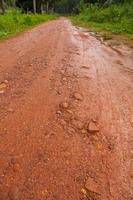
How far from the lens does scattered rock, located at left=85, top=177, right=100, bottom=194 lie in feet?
7.60

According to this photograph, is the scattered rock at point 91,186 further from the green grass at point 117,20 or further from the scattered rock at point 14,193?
the green grass at point 117,20

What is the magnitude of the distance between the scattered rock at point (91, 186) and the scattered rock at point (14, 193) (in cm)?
58

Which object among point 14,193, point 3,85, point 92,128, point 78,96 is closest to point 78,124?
point 92,128

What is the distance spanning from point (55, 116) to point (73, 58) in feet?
9.17

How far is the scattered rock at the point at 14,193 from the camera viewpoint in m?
2.18

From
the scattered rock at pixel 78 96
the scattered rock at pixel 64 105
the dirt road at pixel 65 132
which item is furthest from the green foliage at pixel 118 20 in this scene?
the scattered rock at pixel 64 105

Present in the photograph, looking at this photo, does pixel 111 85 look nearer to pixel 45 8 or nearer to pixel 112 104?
pixel 112 104

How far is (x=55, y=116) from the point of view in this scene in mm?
3311

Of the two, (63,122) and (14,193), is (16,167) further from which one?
(63,122)

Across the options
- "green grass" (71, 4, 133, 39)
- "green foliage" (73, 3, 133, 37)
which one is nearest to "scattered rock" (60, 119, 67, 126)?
"green grass" (71, 4, 133, 39)

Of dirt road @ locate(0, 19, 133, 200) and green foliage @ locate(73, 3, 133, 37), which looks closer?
dirt road @ locate(0, 19, 133, 200)

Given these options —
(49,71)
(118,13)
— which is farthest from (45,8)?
(49,71)

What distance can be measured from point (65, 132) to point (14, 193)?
0.99m

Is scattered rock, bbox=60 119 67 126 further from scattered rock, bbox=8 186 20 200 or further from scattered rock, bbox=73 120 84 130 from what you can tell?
scattered rock, bbox=8 186 20 200
